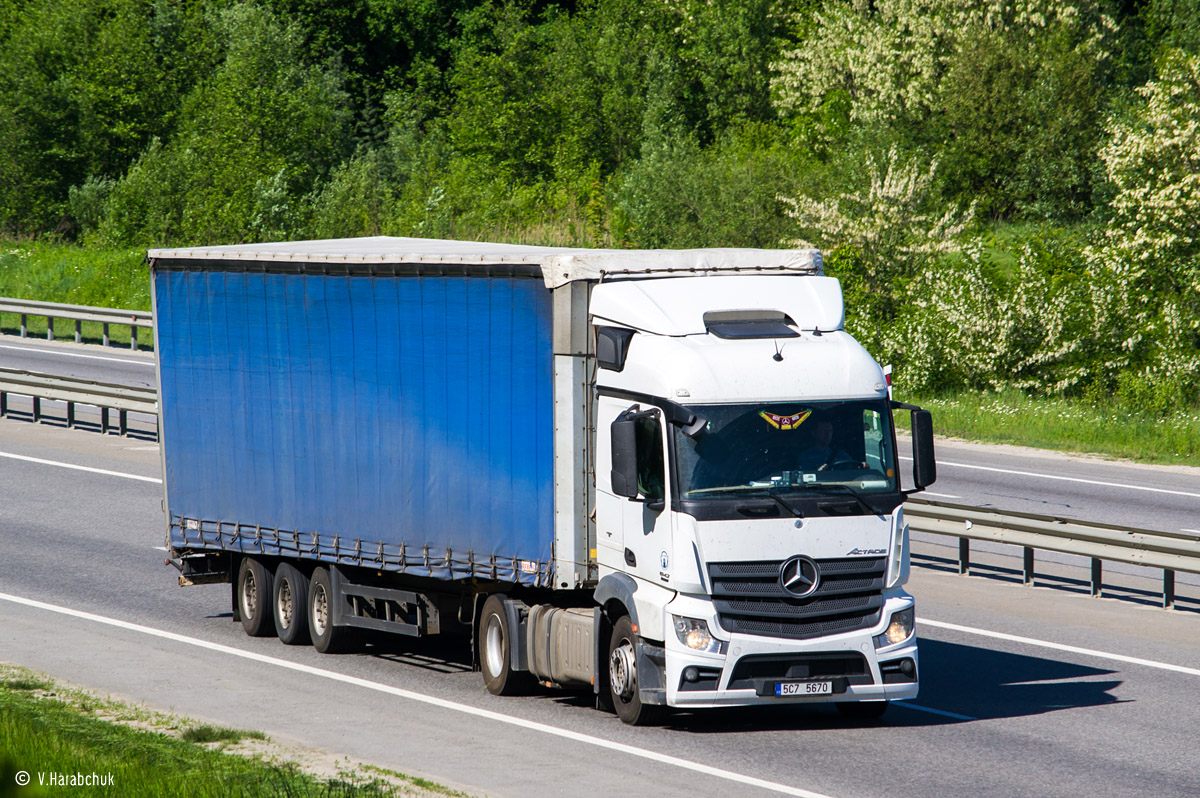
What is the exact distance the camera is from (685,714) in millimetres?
11414

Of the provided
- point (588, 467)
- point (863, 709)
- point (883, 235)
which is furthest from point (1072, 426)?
point (588, 467)

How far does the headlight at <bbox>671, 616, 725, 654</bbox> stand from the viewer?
10.3 meters

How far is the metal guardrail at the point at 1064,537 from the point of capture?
1512cm

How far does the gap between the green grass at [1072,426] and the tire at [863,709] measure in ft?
53.1

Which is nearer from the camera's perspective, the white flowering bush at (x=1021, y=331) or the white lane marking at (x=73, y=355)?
the white flowering bush at (x=1021, y=331)

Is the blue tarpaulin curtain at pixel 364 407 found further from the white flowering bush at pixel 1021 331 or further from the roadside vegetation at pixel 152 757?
the white flowering bush at pixel 1021 331

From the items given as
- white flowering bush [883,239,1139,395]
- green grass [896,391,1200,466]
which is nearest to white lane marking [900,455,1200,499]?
green grass [896,391,1200,466]

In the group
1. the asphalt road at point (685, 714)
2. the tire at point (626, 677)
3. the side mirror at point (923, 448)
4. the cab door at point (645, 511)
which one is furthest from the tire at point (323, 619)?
the side mirror at point (923, 448)

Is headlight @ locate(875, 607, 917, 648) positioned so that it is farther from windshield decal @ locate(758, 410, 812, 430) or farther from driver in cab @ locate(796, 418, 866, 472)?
windshield decal @ locate(758, 410, 812, 430)

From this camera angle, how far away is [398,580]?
13203 millimetres

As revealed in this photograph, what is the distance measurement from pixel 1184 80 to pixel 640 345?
2514 cm

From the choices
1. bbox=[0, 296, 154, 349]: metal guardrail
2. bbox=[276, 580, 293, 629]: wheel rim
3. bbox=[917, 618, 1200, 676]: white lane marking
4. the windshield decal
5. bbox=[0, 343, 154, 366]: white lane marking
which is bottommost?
bbox=[917, 618, 1200, 676]: white lane marking

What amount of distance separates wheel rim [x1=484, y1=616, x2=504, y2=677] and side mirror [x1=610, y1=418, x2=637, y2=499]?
222 cm

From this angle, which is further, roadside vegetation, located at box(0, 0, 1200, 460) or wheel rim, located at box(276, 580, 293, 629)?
roadside vegetation, located at box(0, 0, 1200, 460)
